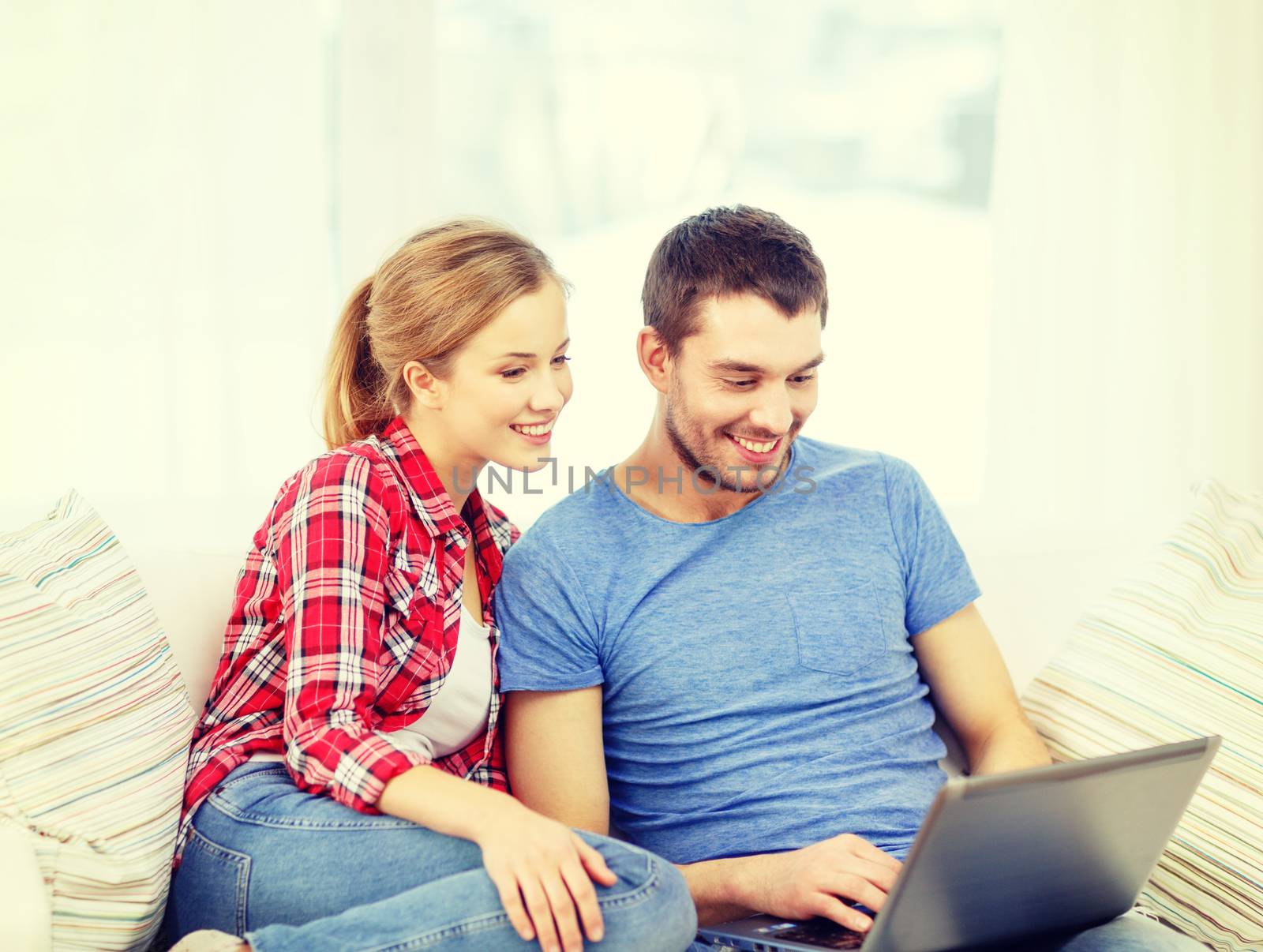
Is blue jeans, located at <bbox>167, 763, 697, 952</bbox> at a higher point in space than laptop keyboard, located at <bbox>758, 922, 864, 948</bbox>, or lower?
higher

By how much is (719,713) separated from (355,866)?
487 millimetres

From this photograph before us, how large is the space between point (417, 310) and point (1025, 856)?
0.88 meters

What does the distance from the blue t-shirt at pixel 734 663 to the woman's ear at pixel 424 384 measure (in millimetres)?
217

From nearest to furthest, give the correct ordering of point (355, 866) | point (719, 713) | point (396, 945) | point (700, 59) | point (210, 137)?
1. point (396, 945)
2. point (355, 866)
3. point (719, 713)
4. point (210, 137)
5. point (700, 59)

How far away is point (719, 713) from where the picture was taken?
1.46 meters

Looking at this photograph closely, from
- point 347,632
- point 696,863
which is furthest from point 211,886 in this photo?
point 696,863

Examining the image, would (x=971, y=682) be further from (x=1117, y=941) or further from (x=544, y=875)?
(x=544, y=875)

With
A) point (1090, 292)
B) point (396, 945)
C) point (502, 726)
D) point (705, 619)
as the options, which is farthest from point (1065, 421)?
point (396, 945)

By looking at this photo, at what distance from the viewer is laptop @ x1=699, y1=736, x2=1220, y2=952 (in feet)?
3.35

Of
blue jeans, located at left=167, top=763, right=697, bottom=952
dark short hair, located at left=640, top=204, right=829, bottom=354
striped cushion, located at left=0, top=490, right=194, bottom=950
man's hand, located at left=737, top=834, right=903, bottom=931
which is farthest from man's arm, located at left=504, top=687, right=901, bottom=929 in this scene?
dark short hair, located at left=640, top=204, right=829, bottom=354

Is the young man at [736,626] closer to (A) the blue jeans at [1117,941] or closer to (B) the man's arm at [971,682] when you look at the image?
(B) the man's arm at [971,682]

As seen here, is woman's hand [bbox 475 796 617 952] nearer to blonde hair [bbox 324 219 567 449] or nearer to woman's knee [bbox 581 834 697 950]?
woman's knee [bbox 581 834 697 950]

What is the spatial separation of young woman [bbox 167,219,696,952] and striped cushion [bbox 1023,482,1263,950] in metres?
0.70

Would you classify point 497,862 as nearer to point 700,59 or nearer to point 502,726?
point 502,726
